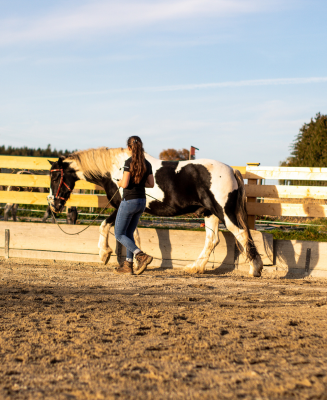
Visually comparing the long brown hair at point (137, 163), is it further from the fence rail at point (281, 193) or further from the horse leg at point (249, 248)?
the fence rail at point (281, 193)

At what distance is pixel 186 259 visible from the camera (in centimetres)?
783

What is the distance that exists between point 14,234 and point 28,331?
5147 mm

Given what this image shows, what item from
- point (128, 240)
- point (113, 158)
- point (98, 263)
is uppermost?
point (113, 158)

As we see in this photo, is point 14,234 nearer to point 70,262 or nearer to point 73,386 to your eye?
point 70,262

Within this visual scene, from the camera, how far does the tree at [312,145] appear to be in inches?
1381

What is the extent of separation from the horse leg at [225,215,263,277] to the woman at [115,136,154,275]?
1359 millimetres

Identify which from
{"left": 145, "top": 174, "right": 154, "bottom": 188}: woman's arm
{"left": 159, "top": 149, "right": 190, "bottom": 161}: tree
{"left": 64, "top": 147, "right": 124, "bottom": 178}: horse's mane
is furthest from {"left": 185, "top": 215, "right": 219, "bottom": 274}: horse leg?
{"left": 159, "top": 149, "right": 190, "bottom": 161}: tree

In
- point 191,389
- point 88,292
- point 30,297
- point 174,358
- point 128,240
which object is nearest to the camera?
point 191,389

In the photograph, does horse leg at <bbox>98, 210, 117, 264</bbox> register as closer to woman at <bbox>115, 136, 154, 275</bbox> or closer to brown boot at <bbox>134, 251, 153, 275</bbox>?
woman at <bbox>115, 136, 154, 275</bbox>

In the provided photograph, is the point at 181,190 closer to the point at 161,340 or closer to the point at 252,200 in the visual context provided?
the point at 252,200

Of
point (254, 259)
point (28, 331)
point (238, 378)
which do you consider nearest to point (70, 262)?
point (254, 259)

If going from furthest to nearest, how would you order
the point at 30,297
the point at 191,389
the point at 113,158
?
the point at 113,158, the point at 30,297, the point at 191,389

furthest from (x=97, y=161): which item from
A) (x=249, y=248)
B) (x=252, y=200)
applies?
(x=249, y=248)

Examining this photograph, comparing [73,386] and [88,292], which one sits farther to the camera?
[88,292]
